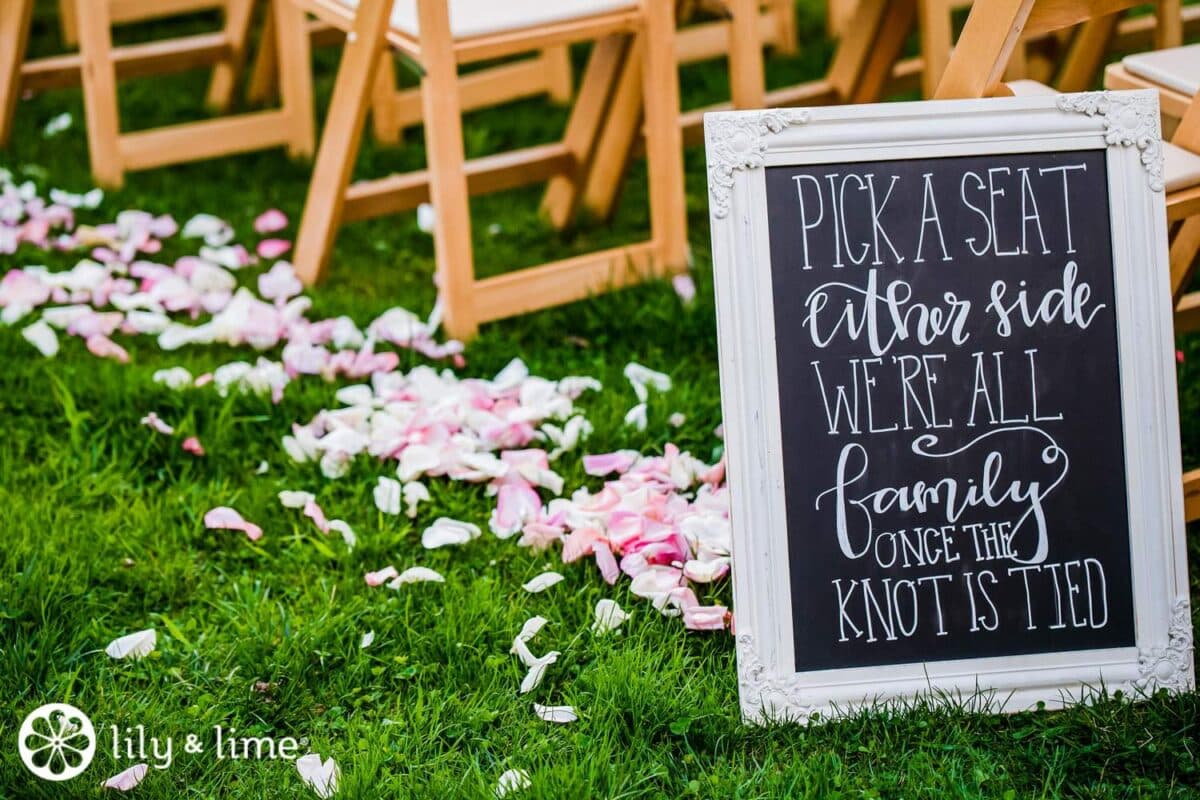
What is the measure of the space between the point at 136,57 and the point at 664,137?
6.01 ft

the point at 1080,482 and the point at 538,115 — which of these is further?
the point at 538,115

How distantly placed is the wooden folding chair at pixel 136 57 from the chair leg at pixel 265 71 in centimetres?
12

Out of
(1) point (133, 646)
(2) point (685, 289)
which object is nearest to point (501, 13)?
(2) point (685, 289)

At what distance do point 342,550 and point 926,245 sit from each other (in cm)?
100

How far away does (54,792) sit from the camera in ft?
5.76

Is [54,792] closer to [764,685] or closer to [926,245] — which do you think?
[764,685]

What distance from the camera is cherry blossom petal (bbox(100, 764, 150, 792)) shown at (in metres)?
1.75

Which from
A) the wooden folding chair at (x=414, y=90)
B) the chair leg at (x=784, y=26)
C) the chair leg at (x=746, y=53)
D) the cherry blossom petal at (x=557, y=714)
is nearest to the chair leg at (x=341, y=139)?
the chair leg at (x=746, y=53)

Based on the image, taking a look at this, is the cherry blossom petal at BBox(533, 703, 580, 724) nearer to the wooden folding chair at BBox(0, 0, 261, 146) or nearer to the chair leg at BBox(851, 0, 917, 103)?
the chair leg at BBox(851, 0, 917, 103)

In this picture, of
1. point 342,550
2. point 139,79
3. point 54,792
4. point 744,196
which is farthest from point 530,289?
point 139,79

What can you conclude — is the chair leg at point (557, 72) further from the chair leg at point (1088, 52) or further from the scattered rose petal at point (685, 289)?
the scattered rose petal at point (685, 289)

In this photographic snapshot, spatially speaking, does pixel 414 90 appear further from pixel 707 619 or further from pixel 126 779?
pixel 126 779

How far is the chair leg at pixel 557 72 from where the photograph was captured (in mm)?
4645

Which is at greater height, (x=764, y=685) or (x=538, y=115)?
(x=538, y=115)
